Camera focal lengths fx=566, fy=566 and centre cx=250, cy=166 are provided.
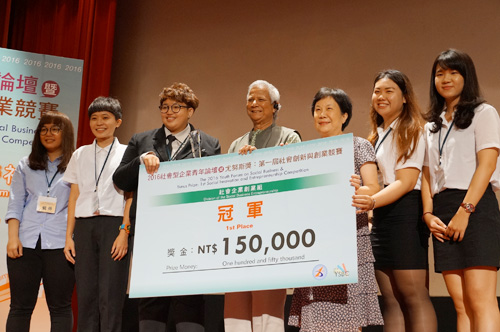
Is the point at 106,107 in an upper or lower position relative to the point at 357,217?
upper

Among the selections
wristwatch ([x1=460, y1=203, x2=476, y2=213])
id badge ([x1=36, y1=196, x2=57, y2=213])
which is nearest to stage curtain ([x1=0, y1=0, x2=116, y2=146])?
id badge ([x1=36, y1=196, x2=57, y2=213])

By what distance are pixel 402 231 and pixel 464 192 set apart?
323mm

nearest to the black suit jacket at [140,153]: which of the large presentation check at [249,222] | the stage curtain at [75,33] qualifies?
the large presentation check at [249,222]

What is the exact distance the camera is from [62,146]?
12.0 ft

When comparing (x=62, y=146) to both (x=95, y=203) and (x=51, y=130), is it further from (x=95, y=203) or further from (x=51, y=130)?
(x=95, y=203)

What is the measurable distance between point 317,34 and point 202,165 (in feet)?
8.53

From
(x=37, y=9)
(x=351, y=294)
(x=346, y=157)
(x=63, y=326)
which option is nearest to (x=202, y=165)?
(x=346, y=157)

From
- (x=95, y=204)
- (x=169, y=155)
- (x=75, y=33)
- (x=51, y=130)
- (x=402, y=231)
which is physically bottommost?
(x=402, y=231)

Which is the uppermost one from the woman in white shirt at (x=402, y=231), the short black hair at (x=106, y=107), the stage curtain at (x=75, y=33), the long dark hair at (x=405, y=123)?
the stage curtain at (x=75, y=33)

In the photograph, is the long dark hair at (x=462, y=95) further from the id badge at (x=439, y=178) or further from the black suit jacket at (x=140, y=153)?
the black suit jacket at (x=140, y=153)

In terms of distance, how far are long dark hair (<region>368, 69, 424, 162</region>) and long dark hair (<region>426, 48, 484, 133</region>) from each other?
0.08 metres

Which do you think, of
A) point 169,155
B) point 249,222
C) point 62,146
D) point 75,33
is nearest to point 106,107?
point 62,146

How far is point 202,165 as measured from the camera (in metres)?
2.68

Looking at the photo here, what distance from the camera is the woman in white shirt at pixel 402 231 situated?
2.52 m
